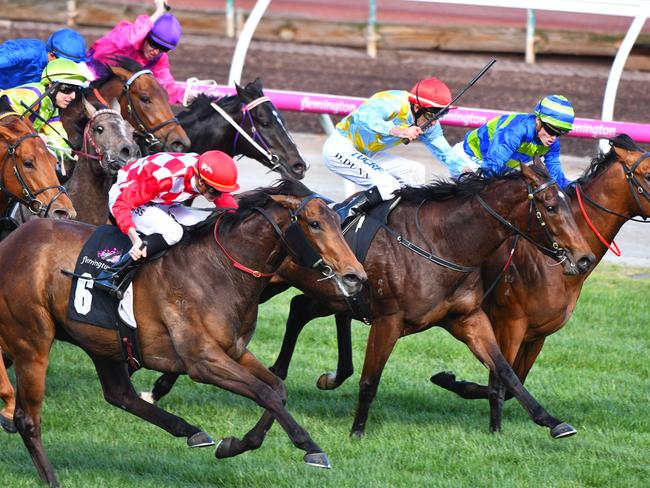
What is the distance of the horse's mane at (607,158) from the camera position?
26.0 ft

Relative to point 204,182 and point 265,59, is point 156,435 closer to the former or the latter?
point 204,182

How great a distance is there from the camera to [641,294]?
446 inches

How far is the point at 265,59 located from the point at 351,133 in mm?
10039

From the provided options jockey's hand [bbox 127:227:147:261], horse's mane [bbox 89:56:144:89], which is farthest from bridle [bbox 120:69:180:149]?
jockey's hand [bbox 127:227:147:261]

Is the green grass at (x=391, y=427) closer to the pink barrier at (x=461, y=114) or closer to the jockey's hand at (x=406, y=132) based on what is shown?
the jockey's hand at (x=406, y=132)

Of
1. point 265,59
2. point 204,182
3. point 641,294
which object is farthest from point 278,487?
point 265,59

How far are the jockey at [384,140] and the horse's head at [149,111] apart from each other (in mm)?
1003

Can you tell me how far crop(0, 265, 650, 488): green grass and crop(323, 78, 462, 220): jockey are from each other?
139 centimetres

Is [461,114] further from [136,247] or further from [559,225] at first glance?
[136,247]

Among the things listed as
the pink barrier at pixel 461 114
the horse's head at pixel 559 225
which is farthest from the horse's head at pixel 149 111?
the pink barrier at pixel 461 114

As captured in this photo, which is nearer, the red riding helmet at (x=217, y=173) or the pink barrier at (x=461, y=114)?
the red riding helmet at (x=217, y=173)

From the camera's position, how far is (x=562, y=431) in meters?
6.98

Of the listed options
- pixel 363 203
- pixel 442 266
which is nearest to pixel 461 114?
pixel 363 203

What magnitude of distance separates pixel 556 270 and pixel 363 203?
4.09 ft
